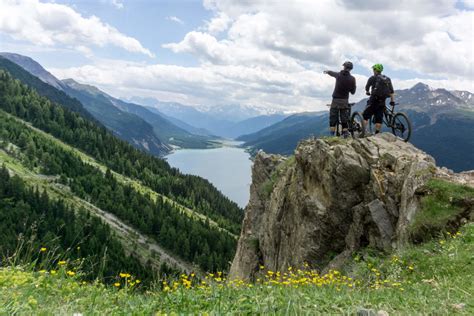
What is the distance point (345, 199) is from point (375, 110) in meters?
6.04

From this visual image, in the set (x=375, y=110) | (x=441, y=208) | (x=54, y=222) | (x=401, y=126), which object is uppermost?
(x=375, y=110)

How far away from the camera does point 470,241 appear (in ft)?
43.2

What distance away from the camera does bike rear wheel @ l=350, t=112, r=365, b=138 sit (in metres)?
24.2

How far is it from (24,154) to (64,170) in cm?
2245

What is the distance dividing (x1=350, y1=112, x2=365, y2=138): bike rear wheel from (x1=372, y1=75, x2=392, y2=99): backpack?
7.20 feet

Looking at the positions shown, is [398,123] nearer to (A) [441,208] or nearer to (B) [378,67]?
(B) [378,67]

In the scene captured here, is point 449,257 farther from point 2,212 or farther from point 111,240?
point 2,212

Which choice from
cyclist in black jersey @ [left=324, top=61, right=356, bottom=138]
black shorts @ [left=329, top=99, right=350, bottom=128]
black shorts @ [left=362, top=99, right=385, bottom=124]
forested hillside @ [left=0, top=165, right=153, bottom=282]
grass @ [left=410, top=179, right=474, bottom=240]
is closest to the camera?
grass @ [left=410, top=179, right=474, bottom=240]

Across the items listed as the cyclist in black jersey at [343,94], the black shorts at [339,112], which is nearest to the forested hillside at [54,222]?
the black shorts at [339,112]

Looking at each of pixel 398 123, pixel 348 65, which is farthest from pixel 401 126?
pixel 348 65

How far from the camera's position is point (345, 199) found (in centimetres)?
2170

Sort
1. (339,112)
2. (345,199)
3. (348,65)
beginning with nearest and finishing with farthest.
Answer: (345,199)
(348,65)
(339,112)

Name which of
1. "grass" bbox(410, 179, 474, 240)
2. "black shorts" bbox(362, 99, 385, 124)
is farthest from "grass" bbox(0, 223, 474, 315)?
"black shorts" bbox(362, 99, 385, 124)

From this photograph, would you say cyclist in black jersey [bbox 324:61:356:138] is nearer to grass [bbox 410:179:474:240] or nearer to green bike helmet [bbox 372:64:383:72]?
green bike helmet [bbox 372:64:383:72]
